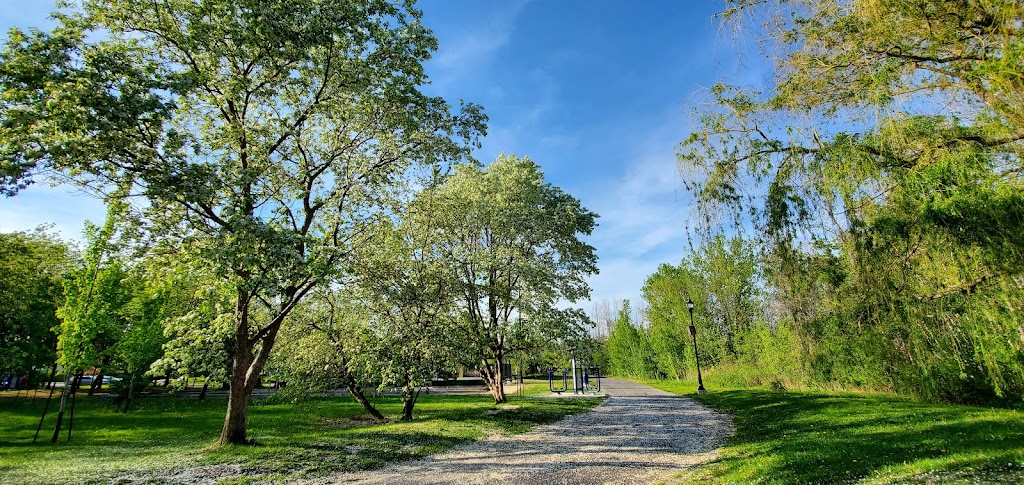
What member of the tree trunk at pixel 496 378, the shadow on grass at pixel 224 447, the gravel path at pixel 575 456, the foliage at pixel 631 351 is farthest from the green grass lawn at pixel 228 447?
the foliage at pixel 631 351

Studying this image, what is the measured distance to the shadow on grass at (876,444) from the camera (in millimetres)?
5621

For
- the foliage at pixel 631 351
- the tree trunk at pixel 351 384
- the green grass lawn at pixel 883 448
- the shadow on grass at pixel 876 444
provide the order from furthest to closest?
the foliage at pixel 631 351, the tree trunk at pixel 351 384, the shadow on grass at pixel 876 444, the green grass lawn at pixel 883 448

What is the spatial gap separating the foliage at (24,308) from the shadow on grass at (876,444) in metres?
33.3

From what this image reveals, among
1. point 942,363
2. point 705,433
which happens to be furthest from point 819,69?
point 705,433

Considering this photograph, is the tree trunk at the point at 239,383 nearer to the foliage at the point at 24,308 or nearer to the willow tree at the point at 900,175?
the willow tree at the point at 900,175

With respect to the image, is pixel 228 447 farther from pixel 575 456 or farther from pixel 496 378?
pixel 496 378

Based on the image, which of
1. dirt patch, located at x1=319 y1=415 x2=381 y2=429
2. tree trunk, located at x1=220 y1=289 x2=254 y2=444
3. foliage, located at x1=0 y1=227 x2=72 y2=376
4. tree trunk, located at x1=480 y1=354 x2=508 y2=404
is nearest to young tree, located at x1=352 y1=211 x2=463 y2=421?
dirt patch, located at x1=319 y1=415 x2=381 y2=429

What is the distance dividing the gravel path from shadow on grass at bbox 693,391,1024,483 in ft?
3.08

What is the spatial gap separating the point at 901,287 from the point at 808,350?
217 centimetres

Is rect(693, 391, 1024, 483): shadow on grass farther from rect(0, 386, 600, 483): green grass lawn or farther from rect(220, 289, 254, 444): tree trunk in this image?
rect(220, 289, 254, 444): tree trunk

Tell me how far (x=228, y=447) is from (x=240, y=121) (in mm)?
7502

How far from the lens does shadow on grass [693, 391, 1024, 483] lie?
5.62 metres

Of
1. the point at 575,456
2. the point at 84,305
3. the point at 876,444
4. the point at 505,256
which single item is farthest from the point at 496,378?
the point at 876,444

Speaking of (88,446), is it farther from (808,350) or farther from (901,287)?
(901,287)
